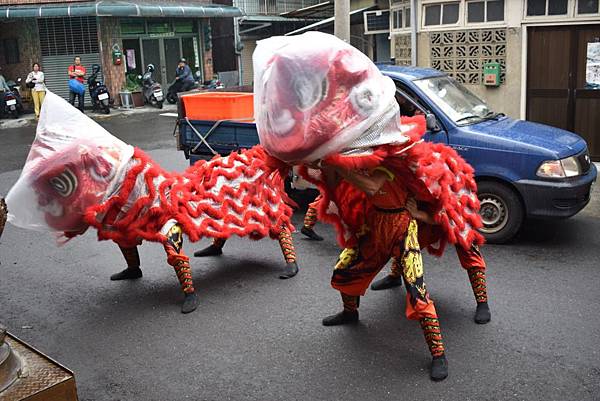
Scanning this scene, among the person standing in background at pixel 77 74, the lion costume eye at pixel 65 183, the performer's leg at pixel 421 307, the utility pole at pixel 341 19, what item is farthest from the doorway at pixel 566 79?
the person standing in background at pixel 77 74

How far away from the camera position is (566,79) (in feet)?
34.8

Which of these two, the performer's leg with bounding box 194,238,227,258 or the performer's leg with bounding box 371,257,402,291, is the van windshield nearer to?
the performer's leg with bounding box 371,257,402,291

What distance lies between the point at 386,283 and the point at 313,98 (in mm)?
2782

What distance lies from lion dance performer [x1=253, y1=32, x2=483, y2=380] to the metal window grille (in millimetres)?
18496

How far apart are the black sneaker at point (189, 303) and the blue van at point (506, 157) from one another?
293cm

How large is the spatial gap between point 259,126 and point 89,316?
2810mm

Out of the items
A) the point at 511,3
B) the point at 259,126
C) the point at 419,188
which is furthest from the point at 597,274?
the point at 511,3

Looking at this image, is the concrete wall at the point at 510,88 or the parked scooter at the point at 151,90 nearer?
the concrete wall at the point at 510,88

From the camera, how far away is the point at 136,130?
1688 cm

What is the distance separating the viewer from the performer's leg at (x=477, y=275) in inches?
204

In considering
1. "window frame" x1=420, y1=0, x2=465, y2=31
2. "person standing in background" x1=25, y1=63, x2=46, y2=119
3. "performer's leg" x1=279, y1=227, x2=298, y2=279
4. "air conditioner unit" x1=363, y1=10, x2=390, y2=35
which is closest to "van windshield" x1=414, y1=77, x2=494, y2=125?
"performer's leg" x1=279, y1=227, x2=298, y2=279

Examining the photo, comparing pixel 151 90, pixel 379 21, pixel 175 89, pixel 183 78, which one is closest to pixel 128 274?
pixel 379 21

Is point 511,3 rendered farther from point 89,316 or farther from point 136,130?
point 136,130

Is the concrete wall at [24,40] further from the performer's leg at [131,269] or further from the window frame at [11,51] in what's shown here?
the performer's leg at [131,269]
